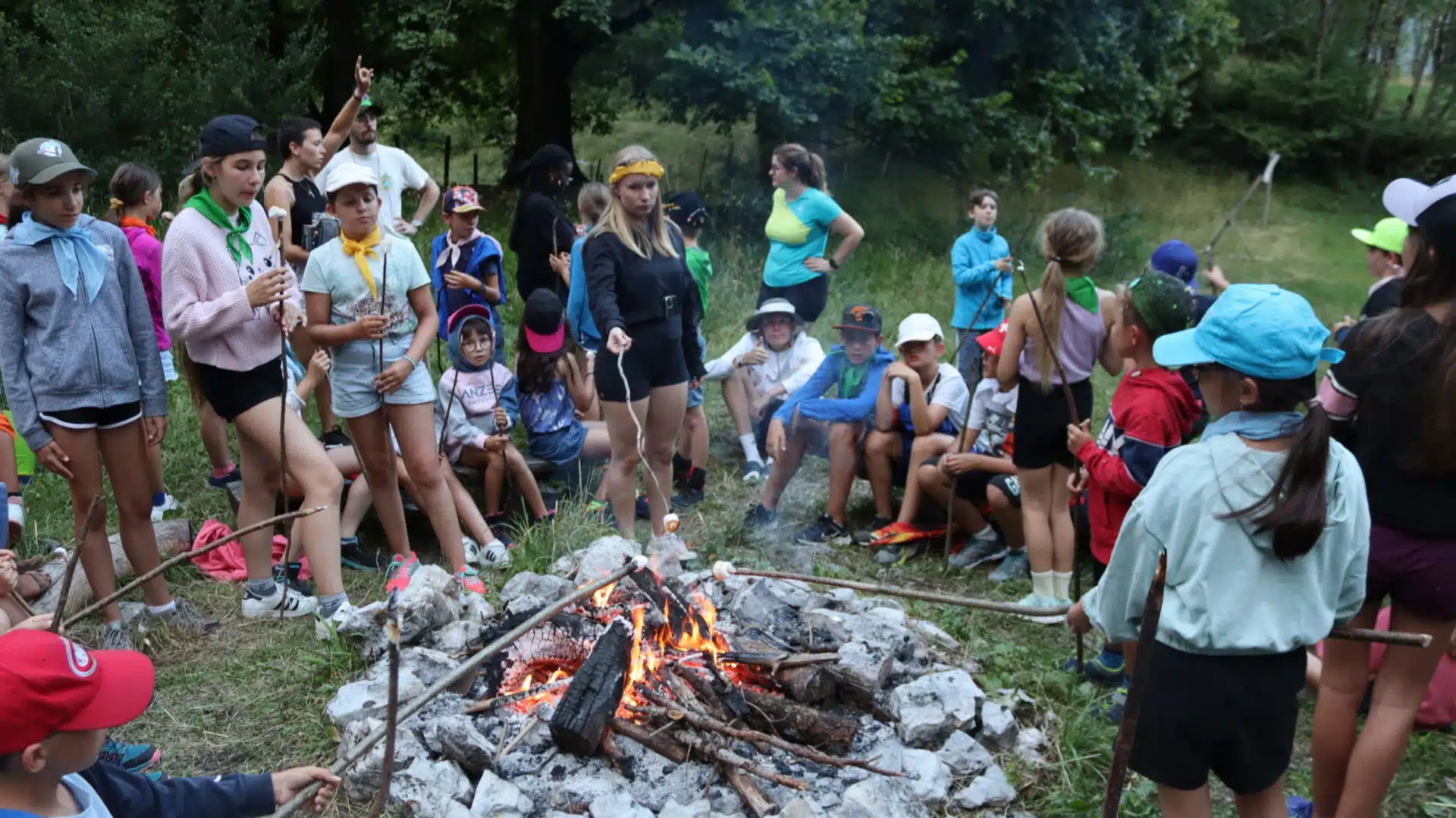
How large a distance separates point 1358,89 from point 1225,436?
70.7 feet

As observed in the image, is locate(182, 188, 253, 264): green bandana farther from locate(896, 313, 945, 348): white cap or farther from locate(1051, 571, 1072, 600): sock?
locate(1051, 571, 1072, 600): sock

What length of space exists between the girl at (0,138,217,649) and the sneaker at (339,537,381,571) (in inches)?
44.8

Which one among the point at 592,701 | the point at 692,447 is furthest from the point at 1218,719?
the point at 692,447

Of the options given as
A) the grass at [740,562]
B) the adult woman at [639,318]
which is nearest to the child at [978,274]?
the grass at [740,562]

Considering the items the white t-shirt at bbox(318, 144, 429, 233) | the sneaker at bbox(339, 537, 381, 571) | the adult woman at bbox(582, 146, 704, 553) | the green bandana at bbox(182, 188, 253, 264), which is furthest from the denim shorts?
the white t-shirt at bbox(318, 144, 429, 233)

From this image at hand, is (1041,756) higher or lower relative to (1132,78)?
lower

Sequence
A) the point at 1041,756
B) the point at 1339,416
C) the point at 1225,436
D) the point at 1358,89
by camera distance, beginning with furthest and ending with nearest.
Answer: the point at 1358,89
the point at 1041,756
the point at 1339,416
the point at 1225,436

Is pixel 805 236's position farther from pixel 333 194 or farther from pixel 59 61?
pixel 59 61


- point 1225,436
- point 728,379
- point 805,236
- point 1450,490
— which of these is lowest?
point 728,379

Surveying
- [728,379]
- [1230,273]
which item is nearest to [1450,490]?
[728,379]

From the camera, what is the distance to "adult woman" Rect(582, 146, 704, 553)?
5.25 metres

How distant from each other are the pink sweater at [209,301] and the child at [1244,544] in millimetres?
3533

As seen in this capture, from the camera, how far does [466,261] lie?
22.2ft

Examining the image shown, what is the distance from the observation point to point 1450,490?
3125mm
